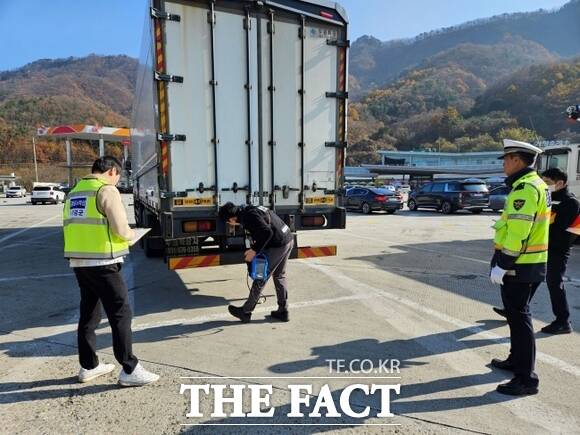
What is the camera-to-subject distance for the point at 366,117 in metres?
171

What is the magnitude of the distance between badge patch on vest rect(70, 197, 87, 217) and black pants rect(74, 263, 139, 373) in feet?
1.42

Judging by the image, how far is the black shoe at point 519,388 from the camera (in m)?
3.37

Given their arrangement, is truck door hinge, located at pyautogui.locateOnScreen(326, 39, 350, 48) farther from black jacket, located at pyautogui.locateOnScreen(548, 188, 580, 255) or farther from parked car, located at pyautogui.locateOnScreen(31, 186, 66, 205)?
parked car, located at pyautogui.locateOnScreen(31, 186, 66, 205)

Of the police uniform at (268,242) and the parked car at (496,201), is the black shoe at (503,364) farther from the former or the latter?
the parked car at (496,201)

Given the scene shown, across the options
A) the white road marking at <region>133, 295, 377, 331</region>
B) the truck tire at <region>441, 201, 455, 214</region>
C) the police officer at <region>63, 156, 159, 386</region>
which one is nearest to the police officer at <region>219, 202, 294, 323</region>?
the white road marking at <region>133, 295, 377, 331</region>

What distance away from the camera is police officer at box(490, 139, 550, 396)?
3.28 m

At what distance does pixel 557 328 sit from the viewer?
462 centimetres

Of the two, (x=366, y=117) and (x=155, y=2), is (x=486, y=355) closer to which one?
(x=155, y=2)

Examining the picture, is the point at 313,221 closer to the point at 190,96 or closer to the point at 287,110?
the point at 287,110

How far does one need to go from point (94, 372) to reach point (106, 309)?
61cm

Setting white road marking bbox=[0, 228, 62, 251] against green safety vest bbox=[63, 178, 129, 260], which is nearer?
green safety vest bbox=[63, 178, 129, 260]

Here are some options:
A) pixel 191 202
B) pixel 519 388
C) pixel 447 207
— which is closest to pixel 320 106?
pixel 191 202

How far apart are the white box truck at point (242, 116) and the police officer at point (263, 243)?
870 millimetres

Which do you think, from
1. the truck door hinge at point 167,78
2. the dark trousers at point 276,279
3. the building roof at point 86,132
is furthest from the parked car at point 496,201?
the building roof at point 86,132
